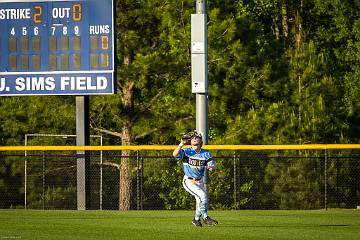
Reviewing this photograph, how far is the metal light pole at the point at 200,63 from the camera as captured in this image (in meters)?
24.5

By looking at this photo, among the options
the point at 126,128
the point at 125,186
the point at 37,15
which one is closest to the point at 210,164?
the point at 37,15

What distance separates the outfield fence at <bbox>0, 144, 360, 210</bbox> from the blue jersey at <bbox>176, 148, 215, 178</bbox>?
10.2 meters

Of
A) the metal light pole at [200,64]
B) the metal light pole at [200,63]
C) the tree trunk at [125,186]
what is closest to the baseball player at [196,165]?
the metal light pole at [200,64]

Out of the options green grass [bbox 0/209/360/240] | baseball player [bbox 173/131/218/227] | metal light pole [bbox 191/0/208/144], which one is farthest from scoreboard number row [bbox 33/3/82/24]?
baseball player [bbox 173/131/218/227]

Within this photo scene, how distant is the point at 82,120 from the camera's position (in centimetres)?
2672

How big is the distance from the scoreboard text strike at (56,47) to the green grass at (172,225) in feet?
12.0

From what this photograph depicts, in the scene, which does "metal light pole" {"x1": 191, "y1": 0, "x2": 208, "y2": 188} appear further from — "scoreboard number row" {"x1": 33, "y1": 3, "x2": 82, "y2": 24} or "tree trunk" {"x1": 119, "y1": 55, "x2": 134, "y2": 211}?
"tree trunk" {"x1": 119, "y1": 55, "x2": 134, "y2": 211}

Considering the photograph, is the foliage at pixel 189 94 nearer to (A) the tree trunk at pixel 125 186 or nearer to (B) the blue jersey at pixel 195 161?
(A) the tree trunk at pixel 125 186

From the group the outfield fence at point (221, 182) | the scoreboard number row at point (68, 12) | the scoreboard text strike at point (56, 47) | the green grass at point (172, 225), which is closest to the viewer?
the green grass at point (172, 225)

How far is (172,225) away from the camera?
60.8 ft

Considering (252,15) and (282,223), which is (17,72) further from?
(252,15)

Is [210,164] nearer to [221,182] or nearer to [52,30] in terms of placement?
[52,30]

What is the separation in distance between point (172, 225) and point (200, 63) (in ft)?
22.2

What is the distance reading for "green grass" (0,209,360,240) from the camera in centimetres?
1630
